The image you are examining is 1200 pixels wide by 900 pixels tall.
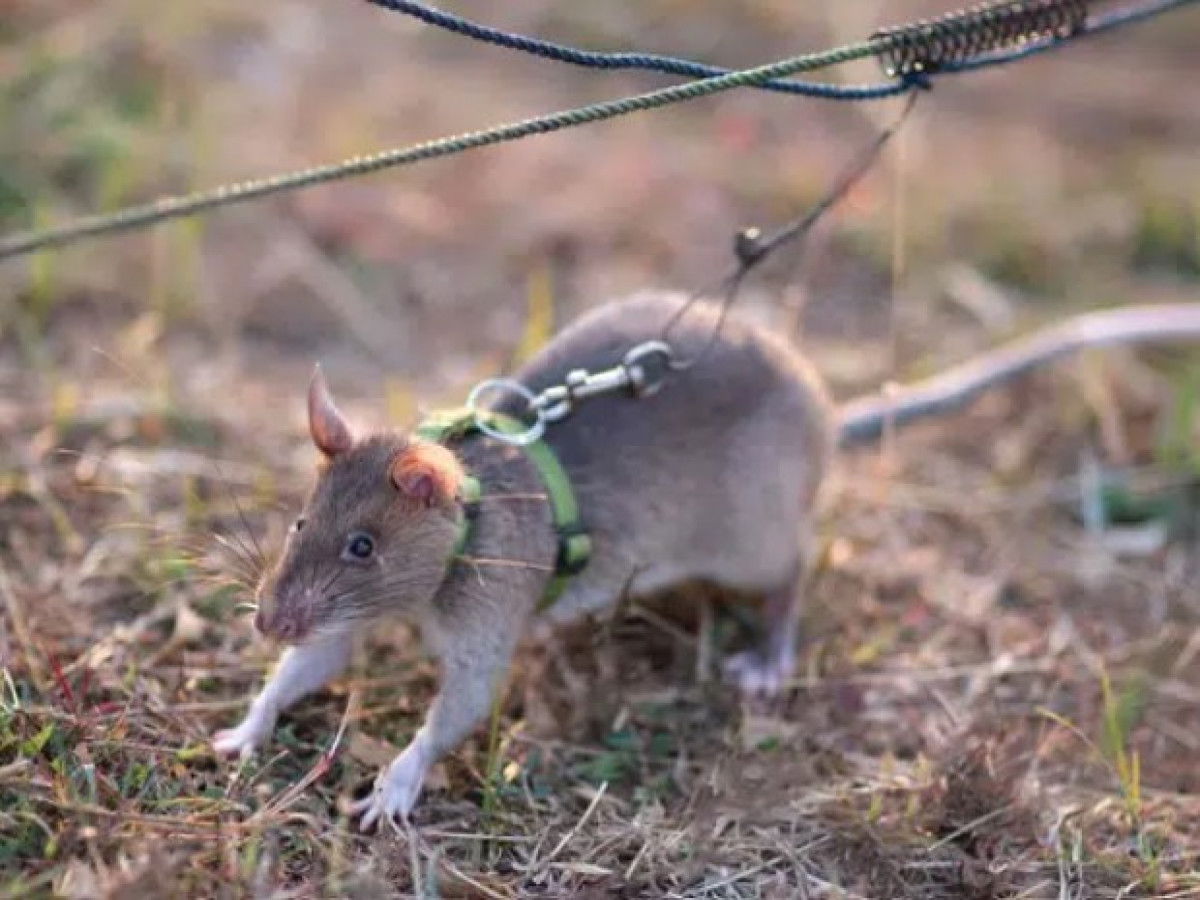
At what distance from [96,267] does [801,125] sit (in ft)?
12.4

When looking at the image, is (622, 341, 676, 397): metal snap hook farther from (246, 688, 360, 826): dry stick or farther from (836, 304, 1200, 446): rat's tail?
(246, 688, 360, 826): dry stick

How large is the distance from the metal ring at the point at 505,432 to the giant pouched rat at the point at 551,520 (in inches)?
1.6

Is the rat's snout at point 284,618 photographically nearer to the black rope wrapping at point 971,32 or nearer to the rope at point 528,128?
the rope at point 528,128

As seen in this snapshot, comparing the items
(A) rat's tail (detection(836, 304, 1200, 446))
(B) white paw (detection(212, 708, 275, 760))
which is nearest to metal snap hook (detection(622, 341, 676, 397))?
(A) rat's tail (detection(836, 304, 1200, 446))

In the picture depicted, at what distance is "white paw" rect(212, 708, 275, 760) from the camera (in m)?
3.81

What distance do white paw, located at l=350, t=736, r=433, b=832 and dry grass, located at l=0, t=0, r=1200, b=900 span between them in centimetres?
5

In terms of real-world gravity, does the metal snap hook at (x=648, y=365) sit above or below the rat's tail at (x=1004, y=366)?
above

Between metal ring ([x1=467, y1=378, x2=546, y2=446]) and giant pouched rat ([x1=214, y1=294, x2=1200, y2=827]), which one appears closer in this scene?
giant pouched rat ([x1=214, y1=294, x2=1200, y2=827])

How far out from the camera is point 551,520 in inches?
166

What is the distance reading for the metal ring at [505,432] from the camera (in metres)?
4.15

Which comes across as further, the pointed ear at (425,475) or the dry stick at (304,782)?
the pointed ear at (425,475)

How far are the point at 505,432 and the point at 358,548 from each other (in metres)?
0.63

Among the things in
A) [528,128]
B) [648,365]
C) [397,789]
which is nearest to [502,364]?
[648,365]

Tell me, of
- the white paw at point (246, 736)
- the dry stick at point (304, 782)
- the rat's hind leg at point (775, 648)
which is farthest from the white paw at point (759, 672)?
the white paw at point (246, 736)
